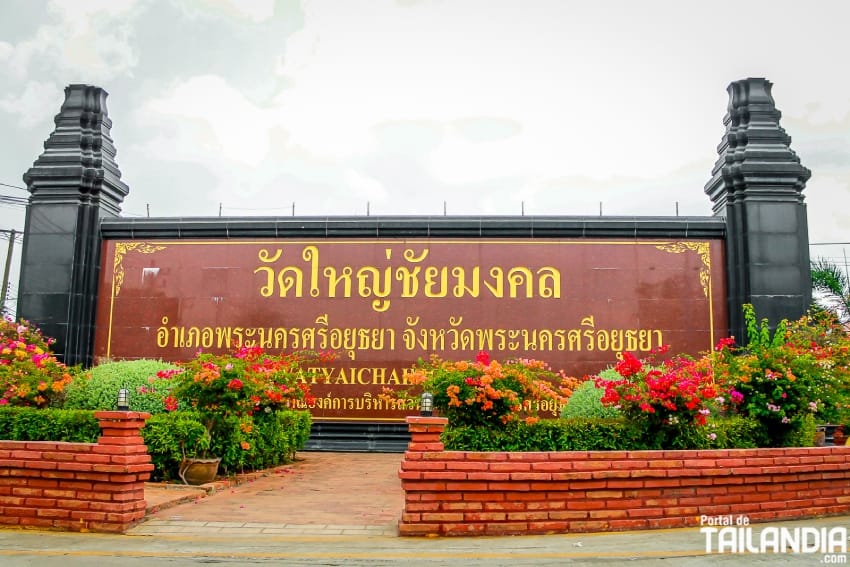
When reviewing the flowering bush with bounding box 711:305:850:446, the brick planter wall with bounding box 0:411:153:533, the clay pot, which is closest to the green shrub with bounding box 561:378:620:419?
the flowering bush with bounding box 711:305:850:446

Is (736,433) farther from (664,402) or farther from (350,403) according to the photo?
(350,403)

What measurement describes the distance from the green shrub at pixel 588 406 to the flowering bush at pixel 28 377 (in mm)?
7650

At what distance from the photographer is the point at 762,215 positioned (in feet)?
50.6

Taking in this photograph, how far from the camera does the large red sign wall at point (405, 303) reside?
15391mm

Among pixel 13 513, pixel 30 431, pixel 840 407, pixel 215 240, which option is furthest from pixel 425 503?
pixel 215 240

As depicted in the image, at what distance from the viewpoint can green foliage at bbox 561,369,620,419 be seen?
10117 millimetres

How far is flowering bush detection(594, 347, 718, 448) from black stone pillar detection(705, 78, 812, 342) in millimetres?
6719

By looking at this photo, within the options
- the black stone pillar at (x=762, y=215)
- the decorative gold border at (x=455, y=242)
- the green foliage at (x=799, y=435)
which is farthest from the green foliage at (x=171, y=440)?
the black stone pillar at (x=762, y=215)

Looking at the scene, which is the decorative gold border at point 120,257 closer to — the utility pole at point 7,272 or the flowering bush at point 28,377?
the flowering bush at point 28,377

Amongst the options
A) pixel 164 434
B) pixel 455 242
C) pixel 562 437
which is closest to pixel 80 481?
pixel 164 434

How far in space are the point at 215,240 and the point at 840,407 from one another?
11.7 meters

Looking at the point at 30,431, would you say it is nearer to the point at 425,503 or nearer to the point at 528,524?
the point at 425,503
